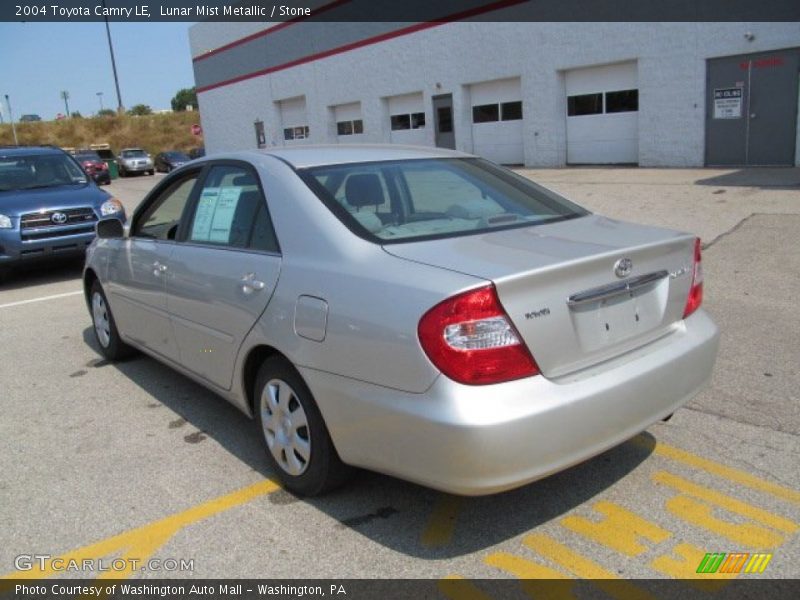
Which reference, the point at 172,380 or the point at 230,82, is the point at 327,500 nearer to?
the point at 172,380

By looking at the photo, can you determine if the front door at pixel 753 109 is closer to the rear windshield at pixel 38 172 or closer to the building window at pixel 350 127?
the rear windshield at pixel 38 172

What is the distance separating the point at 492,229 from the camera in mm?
3322

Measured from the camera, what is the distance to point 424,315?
259 cm

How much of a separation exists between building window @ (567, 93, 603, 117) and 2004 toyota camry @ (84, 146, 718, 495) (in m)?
16.5

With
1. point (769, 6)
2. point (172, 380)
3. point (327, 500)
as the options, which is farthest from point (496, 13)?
point (327, 500)

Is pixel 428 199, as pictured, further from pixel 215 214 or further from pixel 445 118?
pixel 445 118

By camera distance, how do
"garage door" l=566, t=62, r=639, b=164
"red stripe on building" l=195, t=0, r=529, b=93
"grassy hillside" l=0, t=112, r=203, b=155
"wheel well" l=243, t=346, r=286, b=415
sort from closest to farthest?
"wheel well" l=243, t=346, r=286, b=415, "garage door" l=566, t=62, r=639, b=164, "red stripe on building" l=195, t=0, r=529, b=93, "grassy hillside" l=0, t=112, r=203, b=155

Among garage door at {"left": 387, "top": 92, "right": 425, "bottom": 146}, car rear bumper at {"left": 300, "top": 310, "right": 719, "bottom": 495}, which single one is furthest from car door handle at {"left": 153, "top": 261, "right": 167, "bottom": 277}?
garage door at {"left": 387, "top": 92, "right": 425, "bottom": 146}

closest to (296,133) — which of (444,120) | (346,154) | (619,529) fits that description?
(444,120)

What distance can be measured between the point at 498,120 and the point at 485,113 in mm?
657

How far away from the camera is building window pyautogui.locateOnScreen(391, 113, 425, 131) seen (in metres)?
25.5

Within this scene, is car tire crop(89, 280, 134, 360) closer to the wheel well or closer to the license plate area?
the wheel well
